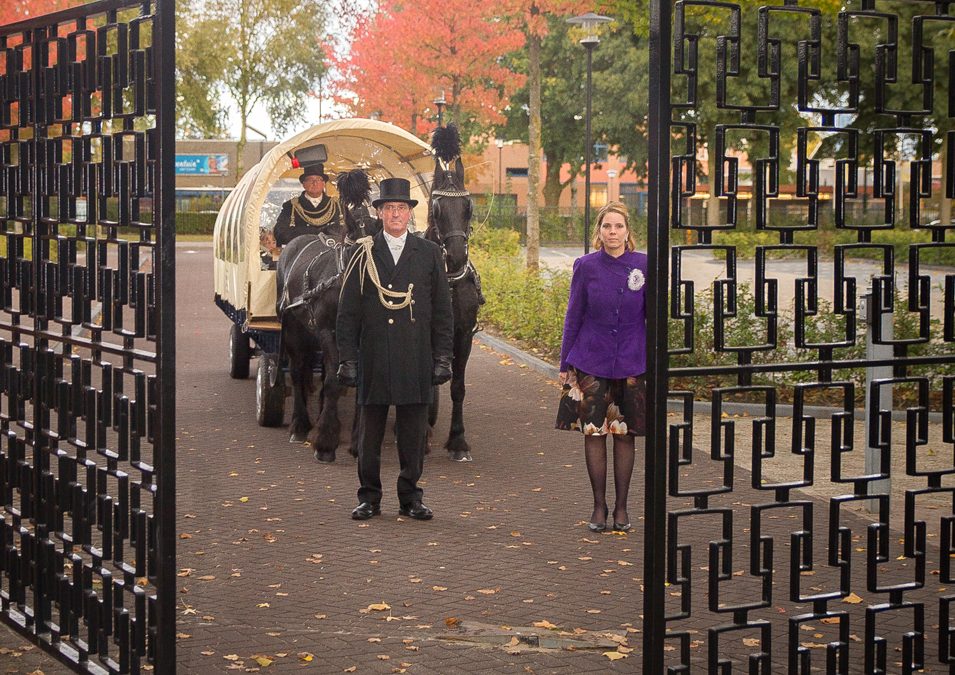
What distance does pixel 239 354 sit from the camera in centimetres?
1608

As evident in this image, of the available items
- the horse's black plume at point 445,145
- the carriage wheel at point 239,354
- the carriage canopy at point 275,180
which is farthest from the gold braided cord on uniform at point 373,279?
the carriage wheel at point 239,354

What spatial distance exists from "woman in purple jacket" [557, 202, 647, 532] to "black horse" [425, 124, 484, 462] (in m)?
2.11

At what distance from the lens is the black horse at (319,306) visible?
10812 mm

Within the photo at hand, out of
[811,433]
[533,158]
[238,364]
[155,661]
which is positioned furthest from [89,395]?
[533,158]

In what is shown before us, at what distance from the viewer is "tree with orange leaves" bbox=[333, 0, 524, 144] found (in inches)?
1206

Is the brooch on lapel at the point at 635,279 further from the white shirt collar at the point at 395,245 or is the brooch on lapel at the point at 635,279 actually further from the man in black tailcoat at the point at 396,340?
the white shirt collar at the point at 395,245

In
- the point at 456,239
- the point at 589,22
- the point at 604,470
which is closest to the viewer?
the point at 604,470

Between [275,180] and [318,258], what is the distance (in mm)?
2146

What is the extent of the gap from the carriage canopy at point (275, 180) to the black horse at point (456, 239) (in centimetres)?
250

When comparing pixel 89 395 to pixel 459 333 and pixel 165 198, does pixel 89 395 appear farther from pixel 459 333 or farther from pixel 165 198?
pixel 459 333

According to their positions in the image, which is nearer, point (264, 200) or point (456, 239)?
point (456, 239)

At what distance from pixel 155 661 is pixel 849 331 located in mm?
2967

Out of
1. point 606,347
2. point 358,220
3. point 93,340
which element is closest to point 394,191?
point 606,347

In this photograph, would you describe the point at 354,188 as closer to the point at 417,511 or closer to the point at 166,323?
the point at 417,511
